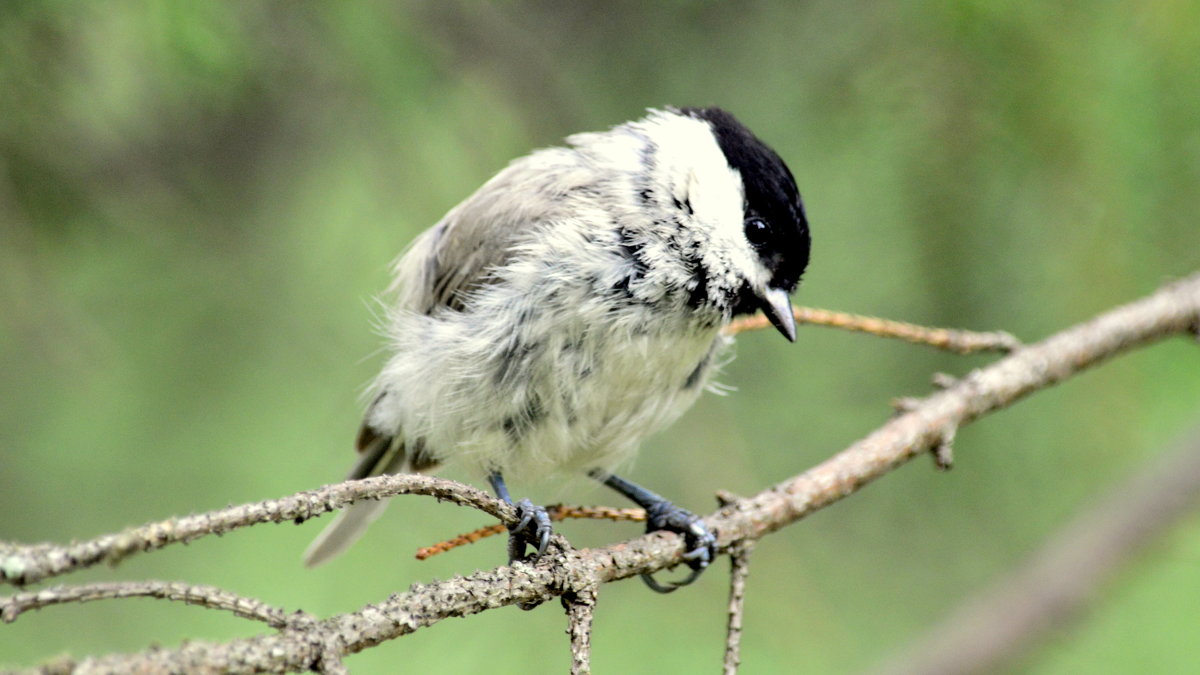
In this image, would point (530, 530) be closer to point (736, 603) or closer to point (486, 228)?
point (736, 603)

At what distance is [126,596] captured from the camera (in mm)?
727

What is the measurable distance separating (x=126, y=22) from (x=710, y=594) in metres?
1.61

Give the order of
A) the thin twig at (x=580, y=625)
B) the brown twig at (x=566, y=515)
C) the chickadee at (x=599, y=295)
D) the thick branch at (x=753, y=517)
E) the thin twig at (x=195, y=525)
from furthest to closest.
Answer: the chickadee at (x=599, y=295) < the brown twig at (x=566, y=515) < the thin twig at (x=580, y=625) < the thick branch at (x=753, y=517) < the thin twig at (x=195, y=525)

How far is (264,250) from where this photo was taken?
2219 mm

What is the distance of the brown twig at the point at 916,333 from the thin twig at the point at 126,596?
3.94 ft

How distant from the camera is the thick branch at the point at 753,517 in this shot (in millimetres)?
846

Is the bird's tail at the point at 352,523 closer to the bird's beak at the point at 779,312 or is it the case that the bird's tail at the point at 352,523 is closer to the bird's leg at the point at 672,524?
the bird's leg at the point at 672,524

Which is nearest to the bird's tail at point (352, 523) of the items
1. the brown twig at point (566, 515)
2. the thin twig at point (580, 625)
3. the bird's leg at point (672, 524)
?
the bird's leg at point (672, 524)

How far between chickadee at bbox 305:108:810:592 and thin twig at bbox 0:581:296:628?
807 millimetres

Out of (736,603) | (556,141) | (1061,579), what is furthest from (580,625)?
(1061,579)

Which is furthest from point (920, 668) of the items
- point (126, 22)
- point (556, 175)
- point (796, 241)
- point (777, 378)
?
point (126, 22)

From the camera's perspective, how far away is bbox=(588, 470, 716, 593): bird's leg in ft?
5.20

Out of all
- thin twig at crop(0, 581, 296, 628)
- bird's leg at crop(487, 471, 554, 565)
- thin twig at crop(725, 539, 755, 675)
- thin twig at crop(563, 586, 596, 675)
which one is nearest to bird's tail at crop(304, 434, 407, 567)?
bird's leg at crop(487, 471, 554, 565)

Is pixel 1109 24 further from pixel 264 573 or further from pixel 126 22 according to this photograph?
pixel 264 573
